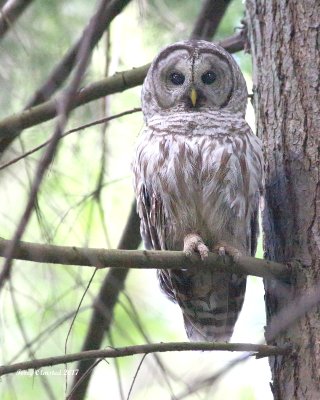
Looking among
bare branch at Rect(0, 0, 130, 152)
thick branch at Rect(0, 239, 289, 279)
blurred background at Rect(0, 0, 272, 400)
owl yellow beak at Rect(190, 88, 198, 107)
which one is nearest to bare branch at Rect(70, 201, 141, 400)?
blurred background at Rect(0, 0, 272, 400)

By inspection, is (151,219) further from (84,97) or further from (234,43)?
(234,43)

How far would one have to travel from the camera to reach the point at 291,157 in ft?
10.4

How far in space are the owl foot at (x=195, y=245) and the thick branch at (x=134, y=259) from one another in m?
0.04

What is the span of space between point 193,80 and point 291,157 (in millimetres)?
888

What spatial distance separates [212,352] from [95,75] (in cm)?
207

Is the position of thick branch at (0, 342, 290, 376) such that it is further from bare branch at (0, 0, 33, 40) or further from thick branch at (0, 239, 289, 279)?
bare branch at (0, 0, 33, 40)

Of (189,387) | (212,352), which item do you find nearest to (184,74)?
(212,352)

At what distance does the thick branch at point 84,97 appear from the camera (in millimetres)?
3332

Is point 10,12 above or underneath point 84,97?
above

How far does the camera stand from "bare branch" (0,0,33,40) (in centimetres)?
339

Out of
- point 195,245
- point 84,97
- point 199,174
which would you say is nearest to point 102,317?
point 195,245

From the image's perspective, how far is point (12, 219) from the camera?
3.23m

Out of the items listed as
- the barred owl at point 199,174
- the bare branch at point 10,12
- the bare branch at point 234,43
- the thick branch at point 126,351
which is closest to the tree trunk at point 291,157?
the barred owl at point 199,174

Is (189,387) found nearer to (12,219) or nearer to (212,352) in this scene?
(212,352)
